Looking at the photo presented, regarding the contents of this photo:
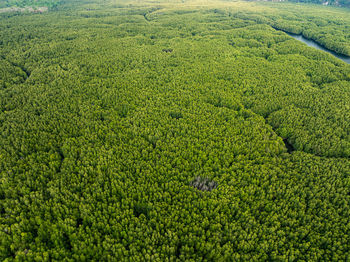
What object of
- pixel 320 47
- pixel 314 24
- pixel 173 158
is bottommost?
pixel 173 158

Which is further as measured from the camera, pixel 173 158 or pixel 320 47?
pixel 320 47

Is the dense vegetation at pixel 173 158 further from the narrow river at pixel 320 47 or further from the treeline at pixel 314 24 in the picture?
the treeline at pixel 314 24

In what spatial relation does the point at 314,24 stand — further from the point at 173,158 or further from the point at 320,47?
the point at 173,158

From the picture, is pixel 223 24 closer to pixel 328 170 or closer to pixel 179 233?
pixel 328 170

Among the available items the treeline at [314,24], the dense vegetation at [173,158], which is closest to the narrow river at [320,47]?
the treeline at [314,24]

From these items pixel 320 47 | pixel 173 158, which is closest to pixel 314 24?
pixel 320 47

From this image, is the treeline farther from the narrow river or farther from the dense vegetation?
the dense vegetation

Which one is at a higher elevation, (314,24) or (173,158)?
(314,24)

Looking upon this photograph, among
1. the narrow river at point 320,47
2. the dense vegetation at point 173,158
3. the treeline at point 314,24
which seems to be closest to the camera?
the dense vegetation at point 173,158
